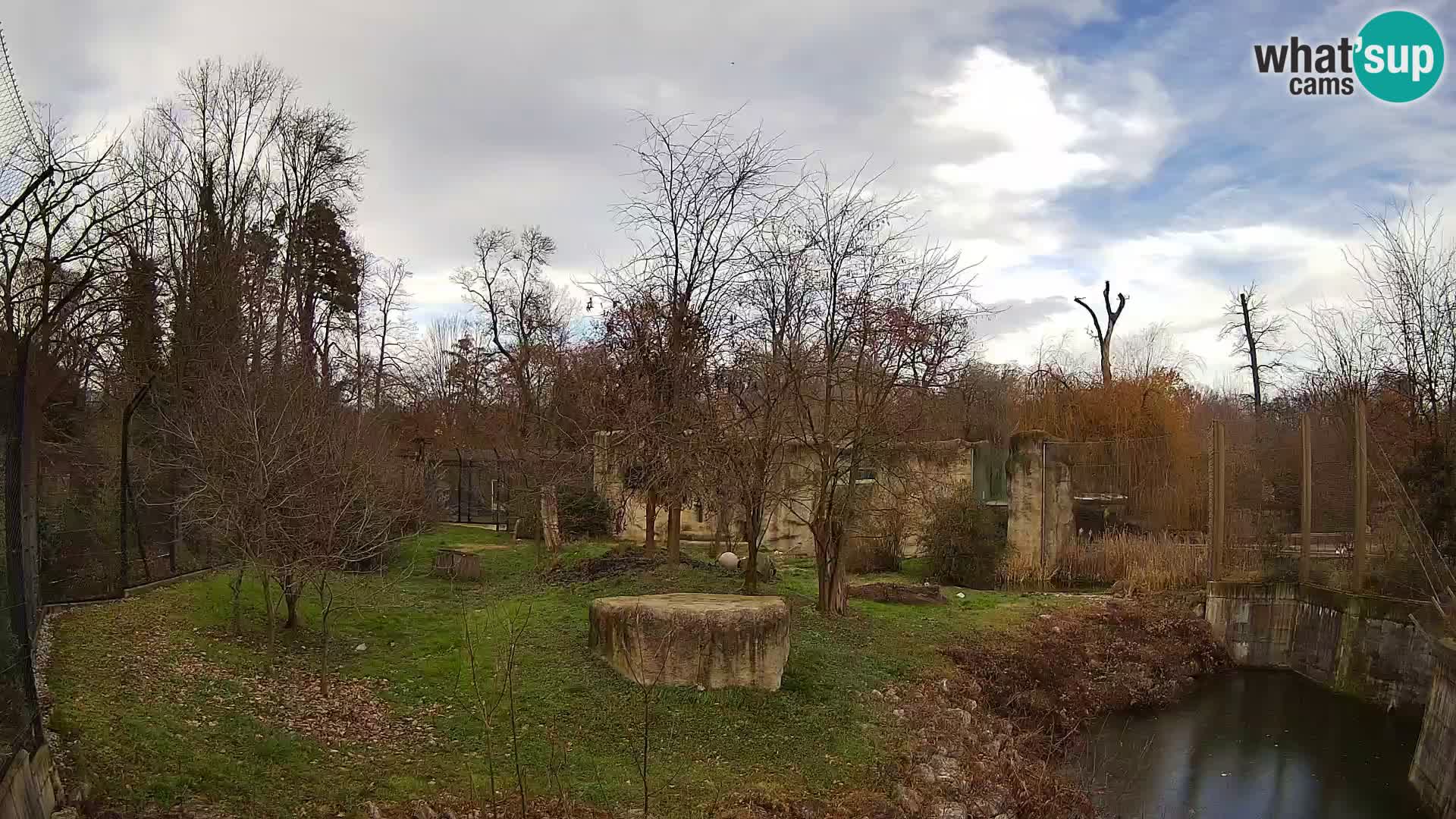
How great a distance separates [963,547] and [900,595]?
3144 millimetres

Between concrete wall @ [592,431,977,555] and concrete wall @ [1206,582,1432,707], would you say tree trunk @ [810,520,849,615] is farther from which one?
concrete wall @ [1206,582,1432,707]

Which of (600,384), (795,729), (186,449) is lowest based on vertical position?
(795,729)

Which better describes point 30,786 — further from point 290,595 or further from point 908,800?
point 908,800

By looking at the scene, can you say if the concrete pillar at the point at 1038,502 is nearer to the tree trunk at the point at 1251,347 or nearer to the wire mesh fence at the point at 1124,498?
the wire mesh fence at the point at 1124,498

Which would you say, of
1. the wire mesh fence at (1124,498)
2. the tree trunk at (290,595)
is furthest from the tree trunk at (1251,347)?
the tree trunk at (290,595)

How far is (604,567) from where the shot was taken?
15.4 m

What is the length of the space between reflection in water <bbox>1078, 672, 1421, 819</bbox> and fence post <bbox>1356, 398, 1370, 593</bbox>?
70.3 inches

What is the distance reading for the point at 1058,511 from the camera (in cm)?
1864

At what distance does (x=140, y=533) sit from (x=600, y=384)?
6.94 meters

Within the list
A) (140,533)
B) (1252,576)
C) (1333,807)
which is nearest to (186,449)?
(140,533)

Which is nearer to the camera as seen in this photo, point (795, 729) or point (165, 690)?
point (165, 690)

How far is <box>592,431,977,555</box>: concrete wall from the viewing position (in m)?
15.4

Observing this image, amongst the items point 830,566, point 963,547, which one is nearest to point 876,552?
point 963,547

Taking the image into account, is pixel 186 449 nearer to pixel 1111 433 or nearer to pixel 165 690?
pixel 165 690
